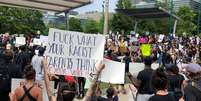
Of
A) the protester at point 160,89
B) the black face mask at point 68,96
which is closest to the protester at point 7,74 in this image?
the black face mask at point 68,96

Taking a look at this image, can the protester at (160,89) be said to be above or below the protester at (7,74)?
above

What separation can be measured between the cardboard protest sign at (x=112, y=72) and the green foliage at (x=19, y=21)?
76.0m

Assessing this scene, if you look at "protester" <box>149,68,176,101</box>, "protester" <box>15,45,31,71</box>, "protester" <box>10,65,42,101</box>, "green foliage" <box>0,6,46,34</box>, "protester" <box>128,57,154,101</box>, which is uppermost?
"protester" <box>149,68,176,101</box>

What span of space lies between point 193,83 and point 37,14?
298 feet

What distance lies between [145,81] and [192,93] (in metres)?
2.88

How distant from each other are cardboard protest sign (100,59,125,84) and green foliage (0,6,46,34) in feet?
249

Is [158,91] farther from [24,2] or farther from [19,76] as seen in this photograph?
[24,2]

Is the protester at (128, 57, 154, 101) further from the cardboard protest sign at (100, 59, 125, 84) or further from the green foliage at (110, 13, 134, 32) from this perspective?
the green foliage at (110, 13, 134, 32)

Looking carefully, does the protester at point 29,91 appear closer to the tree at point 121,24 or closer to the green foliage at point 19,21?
the tree at point 121,24

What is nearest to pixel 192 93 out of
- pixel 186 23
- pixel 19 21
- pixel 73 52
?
pixel 73 52

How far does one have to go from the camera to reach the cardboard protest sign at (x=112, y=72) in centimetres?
828

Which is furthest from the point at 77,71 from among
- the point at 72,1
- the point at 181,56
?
the point at 181,56

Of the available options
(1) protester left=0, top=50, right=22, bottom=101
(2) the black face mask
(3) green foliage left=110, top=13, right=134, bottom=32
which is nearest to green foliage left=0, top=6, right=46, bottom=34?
(3) green foliage left=110, top=13, right=134, bottom=32

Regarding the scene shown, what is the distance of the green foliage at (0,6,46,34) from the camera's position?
285 feet
